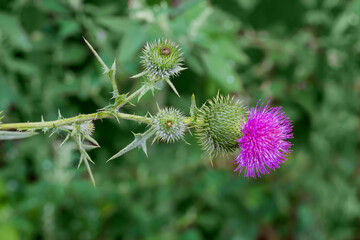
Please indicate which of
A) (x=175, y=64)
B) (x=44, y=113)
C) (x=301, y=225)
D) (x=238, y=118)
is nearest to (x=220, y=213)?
(x=301, y=225)

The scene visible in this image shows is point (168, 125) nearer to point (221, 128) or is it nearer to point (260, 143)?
point (221, 128)

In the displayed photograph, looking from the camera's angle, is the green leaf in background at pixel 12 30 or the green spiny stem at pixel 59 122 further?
the green leaf in background at pixel 12 30

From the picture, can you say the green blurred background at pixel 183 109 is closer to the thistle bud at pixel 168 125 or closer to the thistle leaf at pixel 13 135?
the thistle bud at pixel 168 125

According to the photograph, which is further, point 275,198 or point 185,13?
point 275,198

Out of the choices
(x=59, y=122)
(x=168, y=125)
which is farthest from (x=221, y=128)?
(x=59, y=122)

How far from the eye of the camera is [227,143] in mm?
2232

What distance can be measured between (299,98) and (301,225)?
4.52 feet

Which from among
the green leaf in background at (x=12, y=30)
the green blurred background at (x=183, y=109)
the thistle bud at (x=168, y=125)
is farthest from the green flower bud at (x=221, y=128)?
the green leaf in background at (x=12, y=30)

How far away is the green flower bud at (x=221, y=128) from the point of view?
223 cm

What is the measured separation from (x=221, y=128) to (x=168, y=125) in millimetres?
325

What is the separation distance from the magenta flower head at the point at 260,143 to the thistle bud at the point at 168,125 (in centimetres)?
34

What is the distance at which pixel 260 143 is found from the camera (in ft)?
7.07

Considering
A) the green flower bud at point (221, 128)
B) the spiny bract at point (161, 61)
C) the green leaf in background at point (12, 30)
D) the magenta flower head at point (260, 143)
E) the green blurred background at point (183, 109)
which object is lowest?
the magenta flower head at point (260, 143)

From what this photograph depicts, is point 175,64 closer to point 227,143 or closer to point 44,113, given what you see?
point 227,143
